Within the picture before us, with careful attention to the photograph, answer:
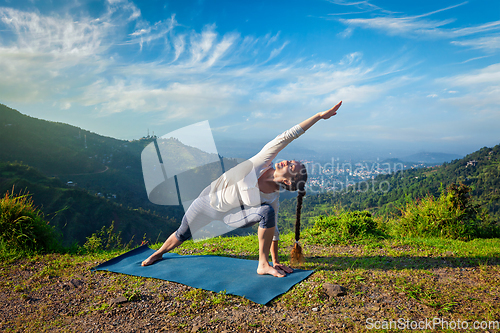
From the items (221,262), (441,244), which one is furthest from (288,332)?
(441,244)

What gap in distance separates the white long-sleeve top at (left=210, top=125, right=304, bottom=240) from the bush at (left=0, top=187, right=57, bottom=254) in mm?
3458

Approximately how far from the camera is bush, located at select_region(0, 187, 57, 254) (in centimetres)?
444

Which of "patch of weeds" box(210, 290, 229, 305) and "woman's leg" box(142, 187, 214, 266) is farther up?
"woman's leg" box(142, 187, 214, 266)

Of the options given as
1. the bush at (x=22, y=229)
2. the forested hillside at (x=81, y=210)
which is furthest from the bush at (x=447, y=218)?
the forested hillside at (x=81, y=210)

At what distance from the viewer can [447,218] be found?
5453 mm

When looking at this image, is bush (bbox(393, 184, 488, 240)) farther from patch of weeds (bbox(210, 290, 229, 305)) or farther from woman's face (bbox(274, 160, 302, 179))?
patch of weeds (bbox(210, 290, 229, 305))

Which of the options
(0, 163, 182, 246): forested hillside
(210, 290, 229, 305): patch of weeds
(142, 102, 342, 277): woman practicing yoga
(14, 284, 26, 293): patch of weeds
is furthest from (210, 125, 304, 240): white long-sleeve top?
(0, 163, 182, 246): forested hillside

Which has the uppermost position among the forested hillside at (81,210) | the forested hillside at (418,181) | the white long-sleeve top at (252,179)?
the white long-sleeve top at (252,179)

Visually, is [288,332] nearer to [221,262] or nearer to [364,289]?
[364,289]

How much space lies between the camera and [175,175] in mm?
5684

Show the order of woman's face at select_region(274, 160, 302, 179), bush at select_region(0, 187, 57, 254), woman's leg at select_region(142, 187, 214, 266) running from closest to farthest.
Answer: woman's face at select_region(274, 160, 302, 179), woman's leg at select_region(142, 187, 214, 266), bush at select_region(0, 187, 57, 254)

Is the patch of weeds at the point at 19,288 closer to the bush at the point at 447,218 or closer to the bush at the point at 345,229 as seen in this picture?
the bush at the point at 345,229

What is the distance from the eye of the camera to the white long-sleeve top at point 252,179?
10.2ft

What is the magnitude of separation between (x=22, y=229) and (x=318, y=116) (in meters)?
4.96
